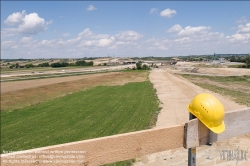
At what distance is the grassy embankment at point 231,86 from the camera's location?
4.18 m

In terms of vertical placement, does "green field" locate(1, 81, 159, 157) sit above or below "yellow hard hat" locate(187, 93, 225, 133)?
below

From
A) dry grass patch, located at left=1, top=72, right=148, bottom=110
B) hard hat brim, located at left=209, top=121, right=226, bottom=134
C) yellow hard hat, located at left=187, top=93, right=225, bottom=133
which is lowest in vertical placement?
dry grass patch, located at left=1, top=72, right=148, bottom=110

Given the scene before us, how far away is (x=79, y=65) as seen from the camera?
5512 inches

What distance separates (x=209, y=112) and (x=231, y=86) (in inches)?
112

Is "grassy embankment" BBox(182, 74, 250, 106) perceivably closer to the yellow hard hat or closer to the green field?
the yellow hard hat

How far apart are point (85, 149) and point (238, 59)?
13.3ft

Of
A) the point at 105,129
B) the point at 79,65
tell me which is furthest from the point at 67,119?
the point at 79,65

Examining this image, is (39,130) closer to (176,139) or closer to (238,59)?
(238,59)

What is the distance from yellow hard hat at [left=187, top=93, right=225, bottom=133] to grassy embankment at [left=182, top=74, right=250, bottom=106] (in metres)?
1.80

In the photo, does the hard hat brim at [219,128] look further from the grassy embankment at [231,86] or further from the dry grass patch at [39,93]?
the dry grass patch at [39,93]

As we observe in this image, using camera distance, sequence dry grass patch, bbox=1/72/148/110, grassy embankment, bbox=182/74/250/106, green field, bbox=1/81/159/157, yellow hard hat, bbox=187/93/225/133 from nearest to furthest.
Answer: yellow hard hat, bbox=187/93/225/133
grassy embankment, bbox=182/74/250/106
green field, bbox=1/81/159/157
dry grass patch, bbox=1/72/148/110

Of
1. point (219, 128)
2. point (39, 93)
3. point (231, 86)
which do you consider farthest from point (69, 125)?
point (39, 93)

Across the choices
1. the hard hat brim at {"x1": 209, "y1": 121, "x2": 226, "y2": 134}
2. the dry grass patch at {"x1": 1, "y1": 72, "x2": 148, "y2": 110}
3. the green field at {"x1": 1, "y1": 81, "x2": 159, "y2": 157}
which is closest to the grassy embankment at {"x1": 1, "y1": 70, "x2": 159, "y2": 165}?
the green field at {"x1": 1, "y1": 81, "x2": 159, "y2": 157}

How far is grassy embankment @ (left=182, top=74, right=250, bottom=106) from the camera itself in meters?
4.18
